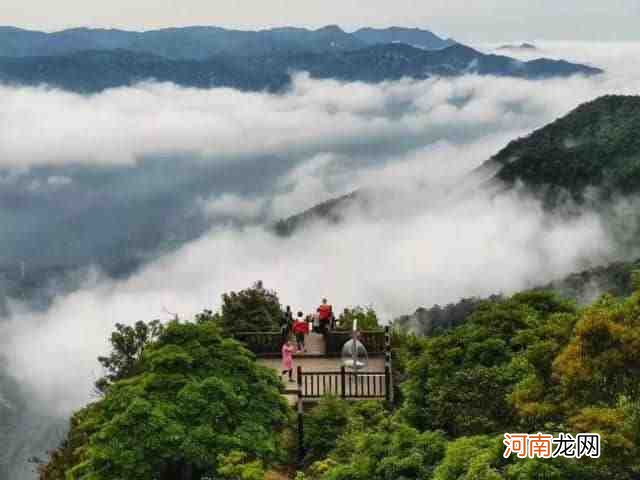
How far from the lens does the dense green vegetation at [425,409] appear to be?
12555 millimetres

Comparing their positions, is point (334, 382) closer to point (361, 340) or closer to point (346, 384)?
point (346, 384)

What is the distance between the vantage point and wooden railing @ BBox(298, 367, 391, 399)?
23969 mm

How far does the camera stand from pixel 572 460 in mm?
11680

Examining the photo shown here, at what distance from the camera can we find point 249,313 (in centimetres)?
3136

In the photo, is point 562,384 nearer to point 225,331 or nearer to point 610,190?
point 225,331

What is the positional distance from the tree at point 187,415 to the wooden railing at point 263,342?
7.26 m

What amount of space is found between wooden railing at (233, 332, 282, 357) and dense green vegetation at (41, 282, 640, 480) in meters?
5.34

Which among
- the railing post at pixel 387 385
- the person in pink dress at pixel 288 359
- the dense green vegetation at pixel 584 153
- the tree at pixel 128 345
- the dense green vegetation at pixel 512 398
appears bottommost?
the dense green vegetation at pixel 512 398

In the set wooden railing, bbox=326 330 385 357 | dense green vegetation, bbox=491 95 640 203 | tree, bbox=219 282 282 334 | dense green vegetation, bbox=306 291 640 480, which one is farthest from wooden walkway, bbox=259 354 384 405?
dense green vegetation, bbox=491 95 640 203

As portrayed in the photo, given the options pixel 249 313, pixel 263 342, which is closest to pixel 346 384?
pixel 263 342

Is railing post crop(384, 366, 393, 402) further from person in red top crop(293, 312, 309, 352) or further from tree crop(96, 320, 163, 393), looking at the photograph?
tree crop(96, 320, 163, 393)

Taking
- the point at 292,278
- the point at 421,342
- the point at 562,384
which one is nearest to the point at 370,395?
the point at 421,342

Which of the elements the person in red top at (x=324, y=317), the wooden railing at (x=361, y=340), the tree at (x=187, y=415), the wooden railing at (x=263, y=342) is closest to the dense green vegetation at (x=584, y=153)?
the person in red top at (x=324, y=317)

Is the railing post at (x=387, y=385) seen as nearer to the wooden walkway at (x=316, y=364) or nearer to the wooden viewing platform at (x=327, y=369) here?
the wooden viewing platform at (x=327, y=369)
